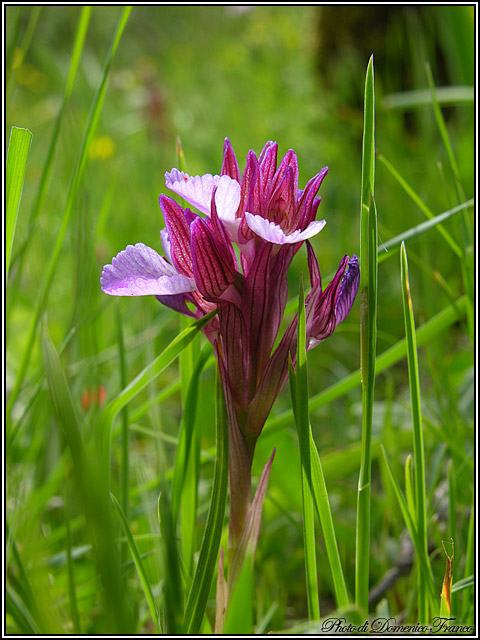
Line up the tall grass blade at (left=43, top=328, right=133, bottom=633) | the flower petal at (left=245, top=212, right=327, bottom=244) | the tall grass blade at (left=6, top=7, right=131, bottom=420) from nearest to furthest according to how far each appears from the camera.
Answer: the tall grass blade at (left=43, top=328, right=133, bottom=633)
the flower petal at (left=245, top=212, right=327, bottom=244)
the tall grass blade at (left=6, top=7, right=131, bottom=420)

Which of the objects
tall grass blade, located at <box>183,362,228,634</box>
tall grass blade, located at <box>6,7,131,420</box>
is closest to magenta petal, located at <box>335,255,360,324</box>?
tall grass blade, located at <box>183,362,228,634</box>

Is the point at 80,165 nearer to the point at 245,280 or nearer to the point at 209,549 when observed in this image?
the point at 245,280

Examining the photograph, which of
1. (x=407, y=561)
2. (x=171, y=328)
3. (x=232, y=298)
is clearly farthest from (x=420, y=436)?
(x=171, y=328)

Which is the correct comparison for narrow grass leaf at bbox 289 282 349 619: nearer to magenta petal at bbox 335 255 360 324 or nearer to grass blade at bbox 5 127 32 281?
magenta petal at bbox 335 255 360 324

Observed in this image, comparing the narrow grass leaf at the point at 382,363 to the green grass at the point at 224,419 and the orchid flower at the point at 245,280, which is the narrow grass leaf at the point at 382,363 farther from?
the orchid flower at the point at 245,280

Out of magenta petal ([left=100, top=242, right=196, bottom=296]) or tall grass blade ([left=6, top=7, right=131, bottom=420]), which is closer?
magenta petal ([left=100, top=242, right=196, bottom=296])

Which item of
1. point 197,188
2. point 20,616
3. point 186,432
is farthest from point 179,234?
point 20,616
